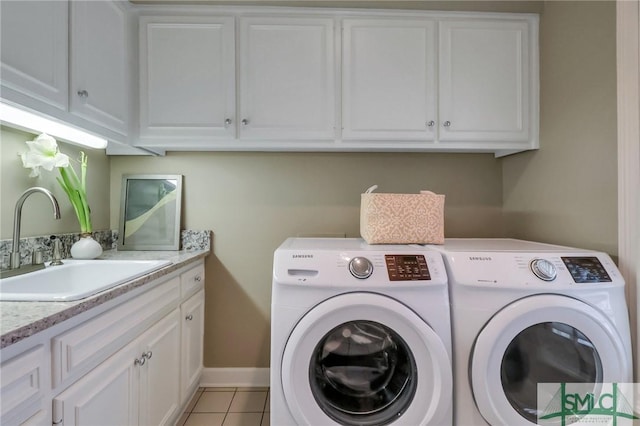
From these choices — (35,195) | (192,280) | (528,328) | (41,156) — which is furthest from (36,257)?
(528,328)

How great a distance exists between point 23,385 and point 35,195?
1104 mm

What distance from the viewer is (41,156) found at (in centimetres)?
130

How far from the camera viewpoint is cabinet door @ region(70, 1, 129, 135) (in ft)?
3.97

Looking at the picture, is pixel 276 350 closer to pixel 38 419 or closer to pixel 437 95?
pixel 38 419

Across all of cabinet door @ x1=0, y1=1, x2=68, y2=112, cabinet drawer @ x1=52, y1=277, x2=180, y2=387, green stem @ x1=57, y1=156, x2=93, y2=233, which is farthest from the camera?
green stem @ x1=57, y1=156, x2=93, y2=233

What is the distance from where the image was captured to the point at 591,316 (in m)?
1.07

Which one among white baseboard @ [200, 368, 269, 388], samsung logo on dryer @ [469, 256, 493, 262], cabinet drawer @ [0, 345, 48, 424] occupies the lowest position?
white baseboard @ [200, 368, 269, 388]

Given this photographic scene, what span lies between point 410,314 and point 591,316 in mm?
664

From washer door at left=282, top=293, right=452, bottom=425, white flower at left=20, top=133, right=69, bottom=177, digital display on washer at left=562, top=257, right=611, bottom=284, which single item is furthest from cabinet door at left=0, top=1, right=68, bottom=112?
digital display on washer at left=562, top=257, right=611, bottom=284

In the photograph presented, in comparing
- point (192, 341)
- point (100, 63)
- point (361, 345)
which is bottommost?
point (192, 341)

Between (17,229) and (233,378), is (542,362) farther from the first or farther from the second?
(17,229)

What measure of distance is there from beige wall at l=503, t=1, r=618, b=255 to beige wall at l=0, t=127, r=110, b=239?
8.69ft

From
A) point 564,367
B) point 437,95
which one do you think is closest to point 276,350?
point 564,367

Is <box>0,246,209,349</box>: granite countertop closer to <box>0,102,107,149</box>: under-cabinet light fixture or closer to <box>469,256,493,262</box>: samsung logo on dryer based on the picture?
<box>0,102,107,149</box>: under-cabinet light fixture
